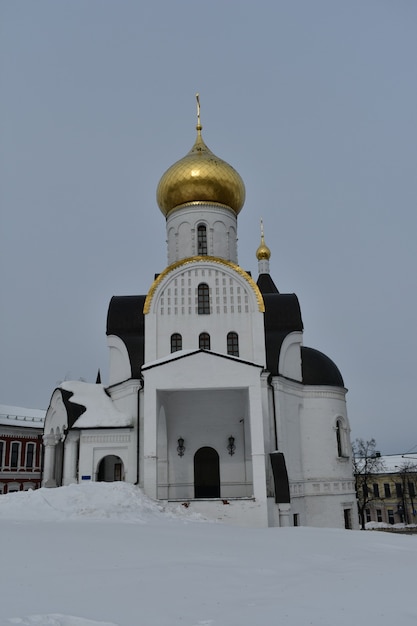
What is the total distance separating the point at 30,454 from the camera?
31.3 metres

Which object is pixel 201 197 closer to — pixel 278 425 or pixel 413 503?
pixel 278 425

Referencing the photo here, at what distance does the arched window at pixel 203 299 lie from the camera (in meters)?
19.0

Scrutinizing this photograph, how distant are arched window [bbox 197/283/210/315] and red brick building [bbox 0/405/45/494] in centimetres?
1717

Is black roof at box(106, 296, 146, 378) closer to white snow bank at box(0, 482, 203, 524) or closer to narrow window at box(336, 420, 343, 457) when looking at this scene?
white snow bank at box(0, 482, 203, 524)

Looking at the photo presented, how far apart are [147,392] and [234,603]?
10.00 m

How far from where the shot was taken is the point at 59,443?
68.5 feet

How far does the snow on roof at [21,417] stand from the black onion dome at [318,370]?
1818 centimetres

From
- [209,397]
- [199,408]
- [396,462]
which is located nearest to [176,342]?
[209,397]

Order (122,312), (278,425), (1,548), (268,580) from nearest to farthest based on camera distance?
(268,580) < (1,548) < (278,425) < (122,312)

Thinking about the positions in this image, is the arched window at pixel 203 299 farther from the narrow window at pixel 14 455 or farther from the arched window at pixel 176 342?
the narrow window at pixel 14 455

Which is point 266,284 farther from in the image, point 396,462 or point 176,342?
point 396,462

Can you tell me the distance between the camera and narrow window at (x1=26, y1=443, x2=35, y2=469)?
3100 centimetres

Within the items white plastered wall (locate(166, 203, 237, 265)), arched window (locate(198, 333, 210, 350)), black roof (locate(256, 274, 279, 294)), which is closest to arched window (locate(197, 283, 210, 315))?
arched window (locate(198, 333, 210, 350))

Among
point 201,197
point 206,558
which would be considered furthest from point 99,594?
point 201,197
